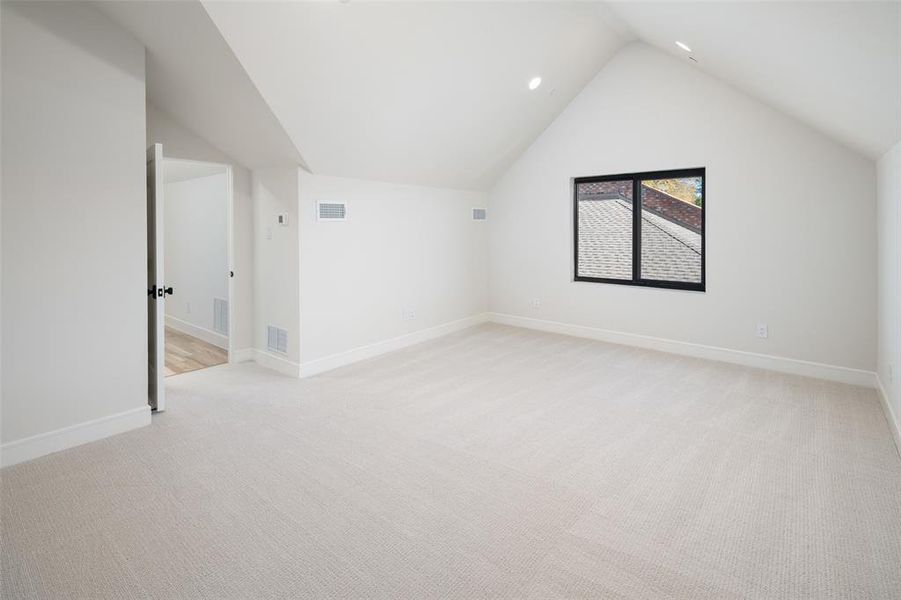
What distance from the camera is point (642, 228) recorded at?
569 cm

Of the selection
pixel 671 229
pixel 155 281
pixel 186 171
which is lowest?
pixel 155 281

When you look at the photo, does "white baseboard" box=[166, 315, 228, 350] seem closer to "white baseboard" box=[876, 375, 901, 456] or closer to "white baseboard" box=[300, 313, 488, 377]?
"white baseboard" box=[300, 313, 488, 377]

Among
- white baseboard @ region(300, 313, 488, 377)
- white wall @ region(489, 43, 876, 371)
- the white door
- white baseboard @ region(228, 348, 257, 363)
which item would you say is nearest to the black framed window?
white wall @ region(489, 43, 876, 371)

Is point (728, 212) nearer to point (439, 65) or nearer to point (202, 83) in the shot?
point (439, 65)

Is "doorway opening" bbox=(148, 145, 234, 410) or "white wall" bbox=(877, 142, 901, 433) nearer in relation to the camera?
"white wall" bbox=(877, 142, 901, 433)

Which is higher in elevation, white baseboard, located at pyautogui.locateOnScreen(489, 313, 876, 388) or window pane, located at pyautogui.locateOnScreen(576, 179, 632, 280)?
window pane, located at pyautogui.locateOnScreen(576, 179, 632, 280)

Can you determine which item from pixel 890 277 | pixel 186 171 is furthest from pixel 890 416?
pixel 186 171

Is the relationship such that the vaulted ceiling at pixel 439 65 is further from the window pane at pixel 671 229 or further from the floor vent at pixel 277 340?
the floor vent at pixel 277 340

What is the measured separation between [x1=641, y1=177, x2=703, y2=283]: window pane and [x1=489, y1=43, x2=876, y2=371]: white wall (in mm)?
208

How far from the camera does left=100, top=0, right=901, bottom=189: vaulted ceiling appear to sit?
2.71 metres

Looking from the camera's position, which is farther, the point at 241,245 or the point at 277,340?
the point at 241,245

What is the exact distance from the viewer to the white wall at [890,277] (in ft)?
10.7

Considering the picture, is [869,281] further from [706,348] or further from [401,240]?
[401,240]

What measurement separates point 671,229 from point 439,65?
3093mm
